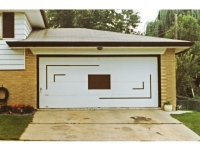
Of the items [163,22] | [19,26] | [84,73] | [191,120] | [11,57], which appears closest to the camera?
[191,120]

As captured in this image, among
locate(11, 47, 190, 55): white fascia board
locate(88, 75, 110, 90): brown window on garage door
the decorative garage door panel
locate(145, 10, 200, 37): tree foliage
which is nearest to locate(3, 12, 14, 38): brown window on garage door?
locate(11, 47, 190, 55): white fascia board

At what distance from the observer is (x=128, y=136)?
21.2 ft

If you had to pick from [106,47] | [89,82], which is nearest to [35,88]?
[89,82]

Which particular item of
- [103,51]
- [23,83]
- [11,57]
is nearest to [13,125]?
[23,83]

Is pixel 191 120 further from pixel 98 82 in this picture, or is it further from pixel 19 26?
pixel 19 26

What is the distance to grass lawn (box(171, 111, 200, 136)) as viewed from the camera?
7.30 meters

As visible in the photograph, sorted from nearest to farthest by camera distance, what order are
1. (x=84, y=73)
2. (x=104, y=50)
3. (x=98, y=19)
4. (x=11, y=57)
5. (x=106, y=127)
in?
(x=106, y=127) → (x=11, y=57) → (x=104, y=50) → (x=84, y=73) → (x=98, y=19)

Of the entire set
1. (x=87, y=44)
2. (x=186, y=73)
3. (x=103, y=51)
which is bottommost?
(x=186, y=73)

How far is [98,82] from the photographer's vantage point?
392 inches

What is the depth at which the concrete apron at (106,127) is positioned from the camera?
6375 millimetres

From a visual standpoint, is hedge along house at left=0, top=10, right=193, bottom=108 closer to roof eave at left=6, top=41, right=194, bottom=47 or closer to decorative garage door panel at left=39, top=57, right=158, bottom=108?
decorative garage door panel at left=39, top=57, right=158, bottom=108

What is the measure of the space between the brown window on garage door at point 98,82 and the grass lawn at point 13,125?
8.28 ft

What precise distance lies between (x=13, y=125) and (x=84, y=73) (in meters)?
3.47

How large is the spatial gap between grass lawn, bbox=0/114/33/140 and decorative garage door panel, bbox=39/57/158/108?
1740mm
